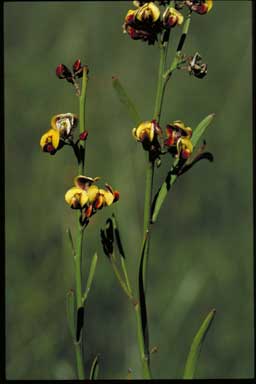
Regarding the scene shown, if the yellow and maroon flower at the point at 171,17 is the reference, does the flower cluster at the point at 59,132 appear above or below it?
below

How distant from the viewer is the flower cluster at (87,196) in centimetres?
83

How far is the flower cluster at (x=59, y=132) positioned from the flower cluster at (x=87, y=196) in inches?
1.9

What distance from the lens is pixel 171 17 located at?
83 cm

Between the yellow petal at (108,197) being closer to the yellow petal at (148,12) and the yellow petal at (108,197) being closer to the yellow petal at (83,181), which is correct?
the yellow petal at (83,181)

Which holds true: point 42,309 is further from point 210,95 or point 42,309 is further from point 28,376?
point 210,95

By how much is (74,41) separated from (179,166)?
1.23 metres

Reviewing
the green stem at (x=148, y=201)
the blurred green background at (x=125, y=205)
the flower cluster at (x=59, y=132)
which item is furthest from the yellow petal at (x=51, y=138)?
the blurred green background at (x=125, y=205)

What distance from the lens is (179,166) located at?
34.4 inches

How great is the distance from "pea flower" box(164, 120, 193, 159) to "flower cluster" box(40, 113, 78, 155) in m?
0.11

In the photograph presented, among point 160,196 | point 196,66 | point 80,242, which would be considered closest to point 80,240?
point 80,242

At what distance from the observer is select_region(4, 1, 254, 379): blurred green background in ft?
4.30

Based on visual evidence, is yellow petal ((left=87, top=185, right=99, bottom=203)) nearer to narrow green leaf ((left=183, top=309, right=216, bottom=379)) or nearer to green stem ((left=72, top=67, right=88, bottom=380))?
green stem ((left=72, top=67, right=88, bottom=380))

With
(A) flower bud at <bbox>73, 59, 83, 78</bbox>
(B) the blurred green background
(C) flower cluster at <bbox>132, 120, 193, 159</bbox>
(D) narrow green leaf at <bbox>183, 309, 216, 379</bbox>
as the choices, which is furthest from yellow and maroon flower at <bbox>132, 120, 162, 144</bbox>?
(B) the blurred green background

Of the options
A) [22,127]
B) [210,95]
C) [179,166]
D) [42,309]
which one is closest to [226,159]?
[210,95]
